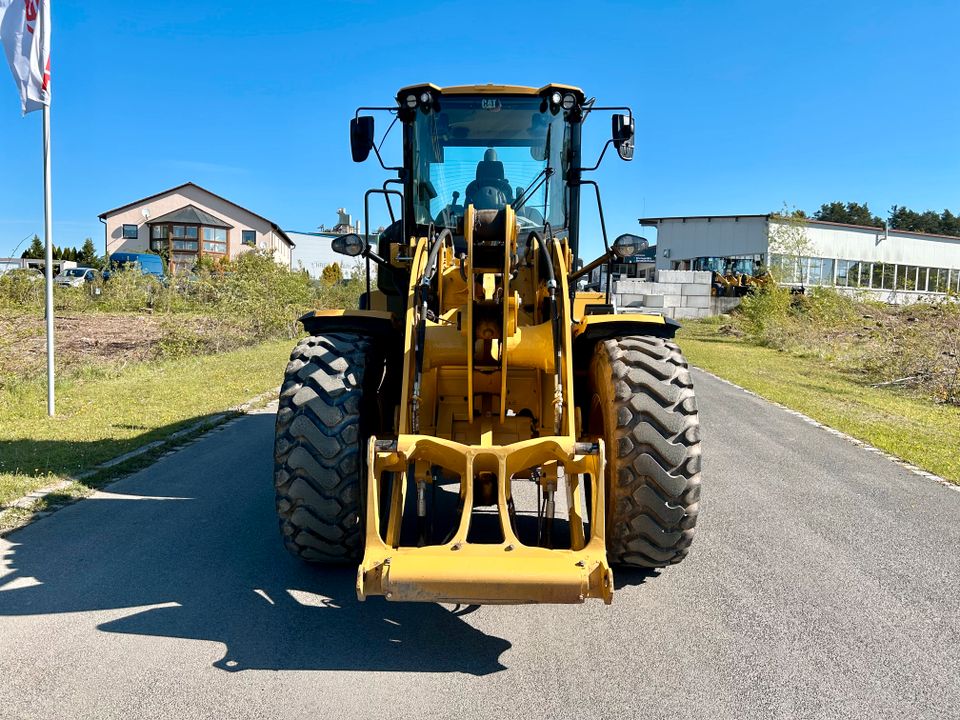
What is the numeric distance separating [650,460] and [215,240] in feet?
186

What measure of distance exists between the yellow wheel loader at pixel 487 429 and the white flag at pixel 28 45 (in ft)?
21.5

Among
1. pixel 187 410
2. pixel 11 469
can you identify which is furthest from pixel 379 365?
pixel 187 410

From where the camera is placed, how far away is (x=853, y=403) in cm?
1338

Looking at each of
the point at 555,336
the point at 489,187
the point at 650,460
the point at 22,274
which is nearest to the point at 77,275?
the point at 22,274

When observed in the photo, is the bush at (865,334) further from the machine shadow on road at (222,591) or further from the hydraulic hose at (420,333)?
the machine shadow on road at (222,591)

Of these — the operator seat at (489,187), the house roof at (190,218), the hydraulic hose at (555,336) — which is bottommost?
the hydraulic hose at (555,336)

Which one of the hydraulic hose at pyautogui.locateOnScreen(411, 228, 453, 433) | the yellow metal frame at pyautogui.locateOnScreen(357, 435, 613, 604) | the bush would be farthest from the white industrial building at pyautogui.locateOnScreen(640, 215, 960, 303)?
the yellow metal frame at pyautogui.locateOnScreen(357, 435, 613, 604)

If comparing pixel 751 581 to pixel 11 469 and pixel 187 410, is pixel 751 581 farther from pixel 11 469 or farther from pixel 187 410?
pixel 187 410

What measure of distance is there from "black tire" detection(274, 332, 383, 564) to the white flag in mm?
7206

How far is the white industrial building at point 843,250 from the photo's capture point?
49344 millimetres

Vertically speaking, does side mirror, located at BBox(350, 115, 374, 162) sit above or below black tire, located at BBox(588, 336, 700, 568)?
above

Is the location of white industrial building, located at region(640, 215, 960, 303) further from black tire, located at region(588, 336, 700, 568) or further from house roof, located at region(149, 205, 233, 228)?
black tire, located at region(588, 336, 700, 568)

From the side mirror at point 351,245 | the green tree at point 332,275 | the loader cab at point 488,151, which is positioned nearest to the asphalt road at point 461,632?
the side mirror at point 351,245

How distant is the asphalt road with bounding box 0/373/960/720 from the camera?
3.41 metres
